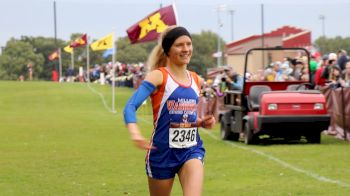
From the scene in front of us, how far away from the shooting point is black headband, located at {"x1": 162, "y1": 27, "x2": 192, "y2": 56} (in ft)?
24.8

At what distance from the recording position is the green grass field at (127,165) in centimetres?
1178

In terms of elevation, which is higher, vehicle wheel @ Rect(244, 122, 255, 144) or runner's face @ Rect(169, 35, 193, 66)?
runner's face @ Rect(169, 35, 193, 66)

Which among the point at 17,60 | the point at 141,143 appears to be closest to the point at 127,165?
the point at 141,143

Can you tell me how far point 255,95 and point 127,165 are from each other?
5.18 m

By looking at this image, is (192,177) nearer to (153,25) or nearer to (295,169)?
(295,169)

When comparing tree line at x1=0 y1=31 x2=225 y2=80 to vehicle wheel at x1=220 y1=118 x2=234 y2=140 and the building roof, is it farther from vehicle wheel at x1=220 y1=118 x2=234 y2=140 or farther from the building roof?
vehicle wheel at x1=220 y1=118 x2=234 y2=140

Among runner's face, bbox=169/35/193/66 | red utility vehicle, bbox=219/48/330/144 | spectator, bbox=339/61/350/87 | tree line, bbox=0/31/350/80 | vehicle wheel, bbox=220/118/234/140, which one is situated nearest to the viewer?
runner's face, bbox=169/35/193/66

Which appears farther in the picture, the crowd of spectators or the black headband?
the crowd of spectators

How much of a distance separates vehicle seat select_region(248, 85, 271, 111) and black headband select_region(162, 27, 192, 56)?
39.1ft

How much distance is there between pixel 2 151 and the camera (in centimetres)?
1844

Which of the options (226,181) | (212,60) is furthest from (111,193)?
(212,60)

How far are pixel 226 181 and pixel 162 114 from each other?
206 inches

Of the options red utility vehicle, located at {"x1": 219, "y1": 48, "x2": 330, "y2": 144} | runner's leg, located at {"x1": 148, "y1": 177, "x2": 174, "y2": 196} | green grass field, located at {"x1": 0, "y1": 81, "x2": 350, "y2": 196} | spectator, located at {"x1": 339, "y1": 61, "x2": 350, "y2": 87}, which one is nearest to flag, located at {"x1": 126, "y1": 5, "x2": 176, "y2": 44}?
green grass field, located at {"x1": 0, "y1": 81, "x2": 350, "y2": 196}

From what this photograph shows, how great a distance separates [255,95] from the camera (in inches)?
770
